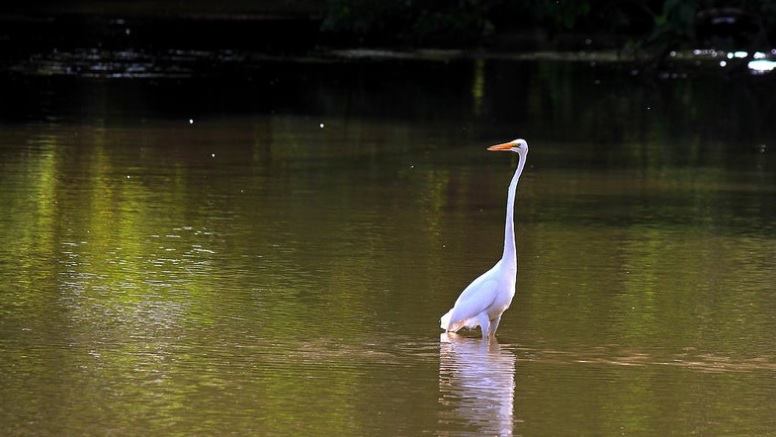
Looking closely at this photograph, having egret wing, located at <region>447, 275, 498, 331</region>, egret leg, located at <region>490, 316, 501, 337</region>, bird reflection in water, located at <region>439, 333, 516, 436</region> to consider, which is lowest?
bird reflection in water, located at <region>439, 333, 516, 436</region>

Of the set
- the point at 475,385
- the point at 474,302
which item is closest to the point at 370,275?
the point at 474,302

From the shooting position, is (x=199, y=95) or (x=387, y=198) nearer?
(x=387, y=198)

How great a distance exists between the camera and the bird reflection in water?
326 inches

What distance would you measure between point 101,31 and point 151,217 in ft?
109

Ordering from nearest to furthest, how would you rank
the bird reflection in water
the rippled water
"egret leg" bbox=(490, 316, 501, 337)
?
the bird reflection in water < the rippled water < "egret leg" bbox=(490, 316, 501, 337)

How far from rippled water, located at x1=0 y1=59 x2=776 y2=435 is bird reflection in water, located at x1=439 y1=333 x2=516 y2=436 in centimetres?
2

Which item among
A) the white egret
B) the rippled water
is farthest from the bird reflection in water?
the white egret

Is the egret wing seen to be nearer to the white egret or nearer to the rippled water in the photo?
the white egret

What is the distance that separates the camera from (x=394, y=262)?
12766mm

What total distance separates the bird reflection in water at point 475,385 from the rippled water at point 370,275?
0.08 ft

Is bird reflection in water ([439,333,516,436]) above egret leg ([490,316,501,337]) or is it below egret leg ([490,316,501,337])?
below

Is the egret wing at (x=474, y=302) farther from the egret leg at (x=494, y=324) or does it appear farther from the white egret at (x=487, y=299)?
the egret leg at (x=494, y=324)

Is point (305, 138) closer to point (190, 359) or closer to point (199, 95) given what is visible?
point (199, 95)

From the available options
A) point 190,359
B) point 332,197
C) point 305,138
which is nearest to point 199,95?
A: point 305,138
